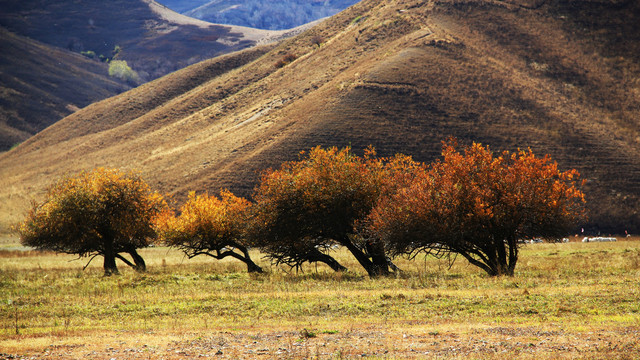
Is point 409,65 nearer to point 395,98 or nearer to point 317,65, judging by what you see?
point 395,98

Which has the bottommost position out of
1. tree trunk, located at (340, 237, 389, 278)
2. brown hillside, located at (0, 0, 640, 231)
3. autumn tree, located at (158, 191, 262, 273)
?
tree trunk, located at (340, 237, 389, 278)

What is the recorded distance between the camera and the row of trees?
84.1 ft

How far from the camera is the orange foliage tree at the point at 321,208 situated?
98.9 feet

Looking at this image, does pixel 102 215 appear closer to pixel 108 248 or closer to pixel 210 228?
pixel 108 248

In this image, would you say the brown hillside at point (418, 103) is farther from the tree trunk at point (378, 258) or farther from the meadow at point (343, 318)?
the meadow at point (343, 318)

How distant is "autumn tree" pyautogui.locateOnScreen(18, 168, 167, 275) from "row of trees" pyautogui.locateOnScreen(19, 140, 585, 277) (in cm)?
8

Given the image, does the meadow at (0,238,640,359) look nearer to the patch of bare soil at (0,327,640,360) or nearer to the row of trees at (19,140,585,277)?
the patch of bare soil at (0,327,640,360)

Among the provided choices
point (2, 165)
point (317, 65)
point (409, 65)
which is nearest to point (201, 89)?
point (317, 65)

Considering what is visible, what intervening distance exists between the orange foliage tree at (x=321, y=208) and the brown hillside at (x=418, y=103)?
55724mm

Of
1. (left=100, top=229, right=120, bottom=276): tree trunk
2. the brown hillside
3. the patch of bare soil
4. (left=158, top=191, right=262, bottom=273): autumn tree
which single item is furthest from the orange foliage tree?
the brown hillside

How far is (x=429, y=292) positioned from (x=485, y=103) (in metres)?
80.7

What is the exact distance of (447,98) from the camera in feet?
319

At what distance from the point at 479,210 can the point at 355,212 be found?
763cm

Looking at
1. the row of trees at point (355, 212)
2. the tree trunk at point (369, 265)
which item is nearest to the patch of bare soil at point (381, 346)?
the row of trees at point (355, 212)
